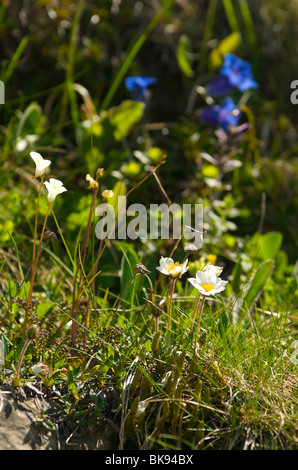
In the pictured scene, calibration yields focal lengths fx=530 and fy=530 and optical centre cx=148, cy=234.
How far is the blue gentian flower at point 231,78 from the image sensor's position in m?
2.85

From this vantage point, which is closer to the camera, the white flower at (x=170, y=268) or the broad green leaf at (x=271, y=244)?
the white flower at (x=170, y=268)

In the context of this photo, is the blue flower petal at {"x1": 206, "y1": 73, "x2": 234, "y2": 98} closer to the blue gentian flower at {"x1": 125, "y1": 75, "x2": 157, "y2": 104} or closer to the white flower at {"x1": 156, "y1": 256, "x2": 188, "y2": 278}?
the blue gentian flower at {"x1": 125, "y1": 75, "x2": 157, "y2": 104}

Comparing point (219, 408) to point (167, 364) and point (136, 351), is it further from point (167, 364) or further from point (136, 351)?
point (136, 351)

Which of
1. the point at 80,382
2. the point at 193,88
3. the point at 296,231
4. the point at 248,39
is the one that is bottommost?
the point at 296,231

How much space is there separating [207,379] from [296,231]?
59.1 inches

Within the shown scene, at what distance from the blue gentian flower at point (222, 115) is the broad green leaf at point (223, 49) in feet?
1.12

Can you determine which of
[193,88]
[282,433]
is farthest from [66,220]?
[193,88]

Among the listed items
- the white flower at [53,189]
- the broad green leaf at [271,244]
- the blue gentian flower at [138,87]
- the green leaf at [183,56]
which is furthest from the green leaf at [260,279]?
the green leaf at [183,56]

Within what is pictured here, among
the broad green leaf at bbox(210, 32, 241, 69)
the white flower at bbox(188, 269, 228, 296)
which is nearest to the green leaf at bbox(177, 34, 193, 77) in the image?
the broad green leaf at bbox(210, 32, 241, 69)

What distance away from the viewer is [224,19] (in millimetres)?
3598

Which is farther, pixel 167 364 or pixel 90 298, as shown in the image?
pixel 90 298

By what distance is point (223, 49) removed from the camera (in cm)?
305

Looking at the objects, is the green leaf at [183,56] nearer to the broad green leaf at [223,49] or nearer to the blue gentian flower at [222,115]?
the broad green leaf at [223,49]

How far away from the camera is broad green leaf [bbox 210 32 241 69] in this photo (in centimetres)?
302
